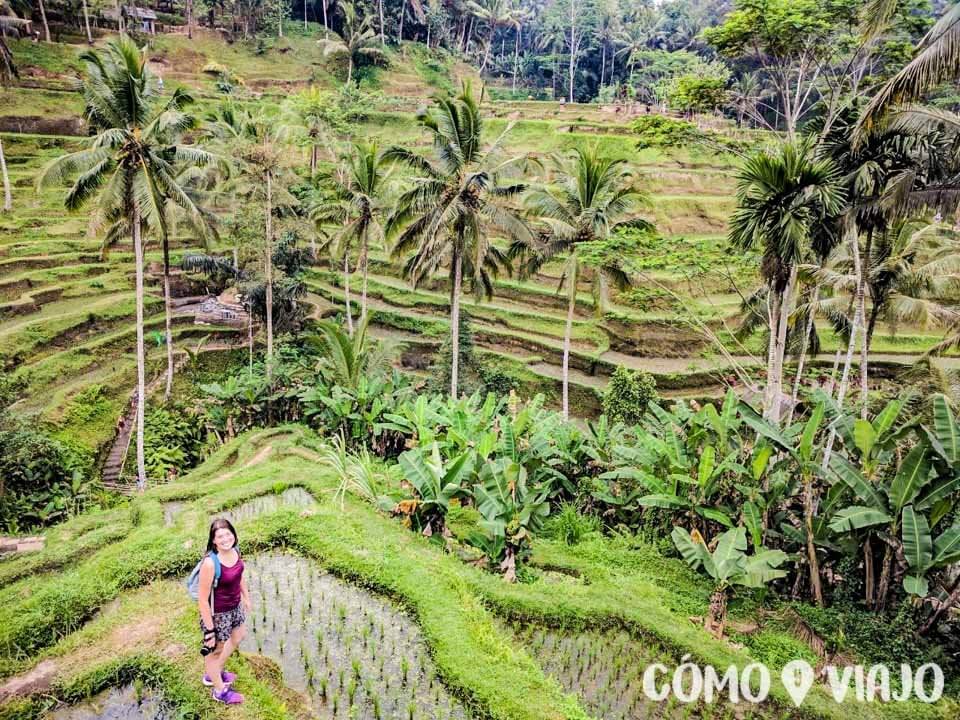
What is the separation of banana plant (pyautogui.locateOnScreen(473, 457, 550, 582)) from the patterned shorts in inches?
152

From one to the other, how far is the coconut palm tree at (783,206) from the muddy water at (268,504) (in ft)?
27.3

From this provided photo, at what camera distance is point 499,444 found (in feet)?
35.6

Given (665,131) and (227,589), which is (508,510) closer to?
(227,589)

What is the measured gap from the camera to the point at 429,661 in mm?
6691

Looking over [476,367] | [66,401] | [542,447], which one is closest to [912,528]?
[542,447]

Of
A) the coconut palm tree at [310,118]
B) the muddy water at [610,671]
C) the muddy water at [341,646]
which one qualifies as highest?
the coconut palm tree at [310,118]

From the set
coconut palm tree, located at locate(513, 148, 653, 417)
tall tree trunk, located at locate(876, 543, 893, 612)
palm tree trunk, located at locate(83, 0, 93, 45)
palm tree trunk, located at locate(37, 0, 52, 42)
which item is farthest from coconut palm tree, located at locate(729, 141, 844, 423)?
palm tree trunk, located at locate(37, 0, 52, 42)

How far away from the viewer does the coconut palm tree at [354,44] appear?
163 ft

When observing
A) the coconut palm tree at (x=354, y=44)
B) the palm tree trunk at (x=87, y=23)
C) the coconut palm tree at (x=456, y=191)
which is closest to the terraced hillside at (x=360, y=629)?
the coconut palm tree at (x=456, y=191)

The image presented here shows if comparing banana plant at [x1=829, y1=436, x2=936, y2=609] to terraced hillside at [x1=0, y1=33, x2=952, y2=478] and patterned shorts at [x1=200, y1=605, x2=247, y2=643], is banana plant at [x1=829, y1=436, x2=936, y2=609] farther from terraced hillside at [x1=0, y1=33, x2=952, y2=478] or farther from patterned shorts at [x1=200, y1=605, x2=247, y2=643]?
patterned shorts at [x1=200, y1=605, x2=247, y2=643]

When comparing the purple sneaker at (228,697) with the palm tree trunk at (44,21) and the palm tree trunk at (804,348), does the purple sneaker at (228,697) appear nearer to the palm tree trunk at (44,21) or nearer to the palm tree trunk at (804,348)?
the palm tree trunk at (804,348)

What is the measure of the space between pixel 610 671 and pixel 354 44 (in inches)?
2098

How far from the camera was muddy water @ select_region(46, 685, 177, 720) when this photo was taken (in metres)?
5.66

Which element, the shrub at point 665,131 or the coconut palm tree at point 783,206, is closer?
the coconut palm tree at point 783,206
